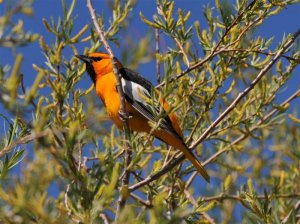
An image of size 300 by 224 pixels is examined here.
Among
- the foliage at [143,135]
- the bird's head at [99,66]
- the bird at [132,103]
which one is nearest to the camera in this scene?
the foliage at [143,135]

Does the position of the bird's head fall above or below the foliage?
above

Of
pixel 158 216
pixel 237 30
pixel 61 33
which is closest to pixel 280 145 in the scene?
pixel 237 30

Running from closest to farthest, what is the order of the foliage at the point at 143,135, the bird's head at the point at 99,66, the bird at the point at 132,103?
the foliage at the point at 143,135 → the bird at the point at 132,103 → the bird's head at the point at 99,66

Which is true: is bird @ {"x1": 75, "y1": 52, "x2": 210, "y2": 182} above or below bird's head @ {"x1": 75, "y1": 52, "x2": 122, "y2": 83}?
below

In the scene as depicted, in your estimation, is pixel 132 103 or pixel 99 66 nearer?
pixel 132 103

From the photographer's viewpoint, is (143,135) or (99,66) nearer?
(143,135)

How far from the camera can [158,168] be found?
2154 mm

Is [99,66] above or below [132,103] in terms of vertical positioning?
above

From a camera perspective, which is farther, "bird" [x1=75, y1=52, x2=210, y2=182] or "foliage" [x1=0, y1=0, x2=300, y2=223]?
"bird" [x1=75, y1=52, x2=210, y2=182]

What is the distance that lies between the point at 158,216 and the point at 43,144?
26 cm

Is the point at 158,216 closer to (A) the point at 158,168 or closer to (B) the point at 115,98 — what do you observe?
(A) the point at 158,168

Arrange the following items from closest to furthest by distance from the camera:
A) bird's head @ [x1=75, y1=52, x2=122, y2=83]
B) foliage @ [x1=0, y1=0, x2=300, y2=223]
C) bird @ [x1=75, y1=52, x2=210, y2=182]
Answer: foliage @ [x1=0, y1=0, x2=300, y2=223] → bird @ [x1=75, y1=52, x2=210, y2=182] → bird's head @ [x1=75, y1=52, x2=122, y2=83]

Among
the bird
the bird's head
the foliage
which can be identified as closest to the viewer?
the foliage

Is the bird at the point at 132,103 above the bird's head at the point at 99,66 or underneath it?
underneath
